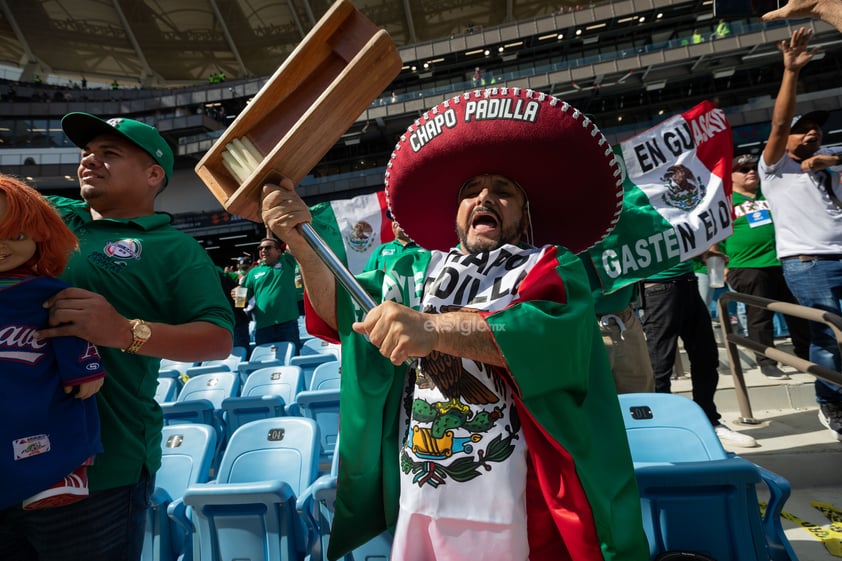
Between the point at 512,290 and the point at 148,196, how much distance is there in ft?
3.67

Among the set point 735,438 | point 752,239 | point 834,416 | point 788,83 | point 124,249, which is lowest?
point 735,438

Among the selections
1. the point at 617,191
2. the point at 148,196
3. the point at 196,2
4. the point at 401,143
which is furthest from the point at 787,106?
the point at 196,2

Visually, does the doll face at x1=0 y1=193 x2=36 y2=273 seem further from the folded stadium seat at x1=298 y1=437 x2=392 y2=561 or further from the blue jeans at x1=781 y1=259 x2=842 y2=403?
the blue jeans at x1=781 y1=259 x2=842 y2=403

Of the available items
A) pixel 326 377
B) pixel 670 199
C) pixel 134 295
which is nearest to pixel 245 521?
pixel 134 295

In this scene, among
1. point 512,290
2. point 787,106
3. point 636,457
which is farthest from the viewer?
point 787,106

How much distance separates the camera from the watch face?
1.12 m

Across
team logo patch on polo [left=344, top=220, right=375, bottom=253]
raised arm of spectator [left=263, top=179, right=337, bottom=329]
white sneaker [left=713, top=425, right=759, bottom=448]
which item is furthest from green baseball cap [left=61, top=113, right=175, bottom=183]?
team logo patch on polo [left=344, top=220, right=375, bottom=253]

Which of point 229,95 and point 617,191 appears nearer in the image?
point 617,191

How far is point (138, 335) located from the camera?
1121mm

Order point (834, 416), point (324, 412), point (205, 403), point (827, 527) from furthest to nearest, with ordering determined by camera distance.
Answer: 1. point (205, 403)
2. point (324, 412)
3. point (834, 416)
4. point (827, 527)

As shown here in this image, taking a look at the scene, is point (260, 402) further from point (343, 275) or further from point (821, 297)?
point (821, 297)

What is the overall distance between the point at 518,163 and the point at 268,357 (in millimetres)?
4468

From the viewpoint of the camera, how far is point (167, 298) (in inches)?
51.8

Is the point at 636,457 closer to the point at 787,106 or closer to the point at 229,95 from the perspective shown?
the point at 787,106
